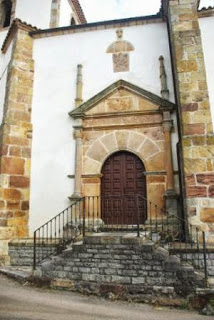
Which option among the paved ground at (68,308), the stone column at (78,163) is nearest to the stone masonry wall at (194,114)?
the paved ground at (68,308)

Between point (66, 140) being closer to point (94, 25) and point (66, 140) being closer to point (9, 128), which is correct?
point (9, 128)

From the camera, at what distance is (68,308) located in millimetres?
3783

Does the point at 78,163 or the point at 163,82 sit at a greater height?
the point at 163,82

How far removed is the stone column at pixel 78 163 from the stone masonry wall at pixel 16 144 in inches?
50.0

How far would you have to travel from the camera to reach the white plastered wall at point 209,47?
21.4 feet

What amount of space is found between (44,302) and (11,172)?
3.69m

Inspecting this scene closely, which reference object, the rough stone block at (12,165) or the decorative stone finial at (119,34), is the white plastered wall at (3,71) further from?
the decorative stone finial at (119,34)

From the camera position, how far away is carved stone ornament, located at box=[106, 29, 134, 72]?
25.1 feet

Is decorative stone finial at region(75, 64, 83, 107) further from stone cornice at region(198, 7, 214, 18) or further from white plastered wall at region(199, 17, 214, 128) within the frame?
stone cornice at region(198, 7, 214, 18)

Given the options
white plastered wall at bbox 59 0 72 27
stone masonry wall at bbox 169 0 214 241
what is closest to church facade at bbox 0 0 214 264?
stone masonry wall at bbox 169 0 214 241

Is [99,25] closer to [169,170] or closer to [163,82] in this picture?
[163,82]

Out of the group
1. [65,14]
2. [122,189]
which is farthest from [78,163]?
[65,14]

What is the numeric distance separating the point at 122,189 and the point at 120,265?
7.83 feet

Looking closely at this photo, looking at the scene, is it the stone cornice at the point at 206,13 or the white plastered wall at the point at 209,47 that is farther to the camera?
the stone cornice at the point at 206,13
